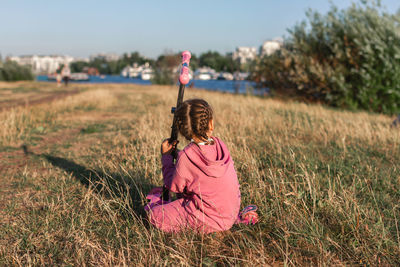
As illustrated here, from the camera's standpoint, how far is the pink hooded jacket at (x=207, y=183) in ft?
8.67

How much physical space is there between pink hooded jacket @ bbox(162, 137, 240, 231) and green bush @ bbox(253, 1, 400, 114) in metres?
12.1

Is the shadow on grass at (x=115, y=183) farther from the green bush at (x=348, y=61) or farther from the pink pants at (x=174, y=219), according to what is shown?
the green bush at (x=348, y=61)

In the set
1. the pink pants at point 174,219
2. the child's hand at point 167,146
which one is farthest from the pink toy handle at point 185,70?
the pink pants at point 174,219

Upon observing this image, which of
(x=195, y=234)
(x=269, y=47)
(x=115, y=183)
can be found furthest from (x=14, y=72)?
(x=195, y=234)

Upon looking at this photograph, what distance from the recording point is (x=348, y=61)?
47.5 ft

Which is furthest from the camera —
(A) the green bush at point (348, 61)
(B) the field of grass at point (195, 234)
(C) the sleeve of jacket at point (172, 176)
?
(A) the green bush at point (348, 61)

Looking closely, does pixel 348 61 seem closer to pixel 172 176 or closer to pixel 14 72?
pixel 172 176

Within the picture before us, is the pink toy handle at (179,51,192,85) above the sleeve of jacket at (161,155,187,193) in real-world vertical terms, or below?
above

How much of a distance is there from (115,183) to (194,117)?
7.18 ft

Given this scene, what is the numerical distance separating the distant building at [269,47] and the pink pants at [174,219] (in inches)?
657

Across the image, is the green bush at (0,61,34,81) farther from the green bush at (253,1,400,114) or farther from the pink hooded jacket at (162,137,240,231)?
the pink hooded jacket at (162,137,240,231)

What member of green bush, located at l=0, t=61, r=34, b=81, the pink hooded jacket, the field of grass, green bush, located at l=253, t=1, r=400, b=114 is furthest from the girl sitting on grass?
green bush, located at l=0, t=61, r=34, b=81

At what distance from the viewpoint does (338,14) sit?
14.7 metres

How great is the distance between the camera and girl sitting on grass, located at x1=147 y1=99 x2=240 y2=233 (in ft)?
8.58
